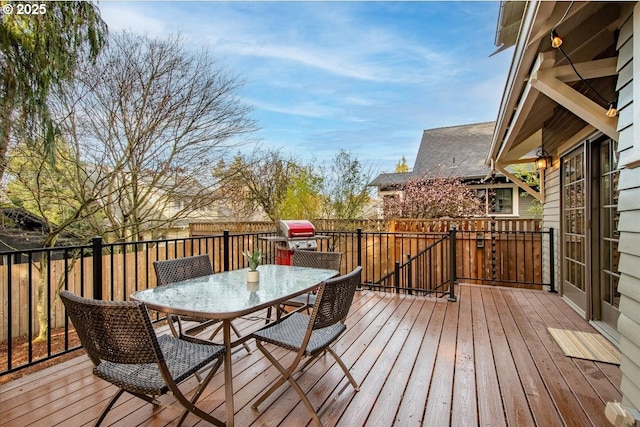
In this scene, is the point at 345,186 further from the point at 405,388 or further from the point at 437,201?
the point at 405,388

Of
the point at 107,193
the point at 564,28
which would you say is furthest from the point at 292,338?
the point at 107,193

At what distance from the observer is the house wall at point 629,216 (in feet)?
5.20

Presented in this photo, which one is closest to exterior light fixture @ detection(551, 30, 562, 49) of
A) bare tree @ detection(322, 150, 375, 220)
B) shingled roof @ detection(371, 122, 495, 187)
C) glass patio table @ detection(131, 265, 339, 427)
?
glass patio table @ detection(131, 265, 339, 427)

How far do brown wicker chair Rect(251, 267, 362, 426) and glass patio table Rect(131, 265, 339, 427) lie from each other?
242 mm

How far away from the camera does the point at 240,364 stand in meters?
2.45

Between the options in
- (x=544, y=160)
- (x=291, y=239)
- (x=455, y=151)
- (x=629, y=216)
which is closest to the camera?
(x=629, y=216)

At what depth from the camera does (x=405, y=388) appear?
210cm

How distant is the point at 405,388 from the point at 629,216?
1.66 m

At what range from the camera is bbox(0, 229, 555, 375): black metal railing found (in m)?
4.19

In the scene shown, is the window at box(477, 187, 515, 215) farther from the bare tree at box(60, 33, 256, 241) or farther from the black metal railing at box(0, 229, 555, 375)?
the bare tree at box(60, 33, 256, 241)

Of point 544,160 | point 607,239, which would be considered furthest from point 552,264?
point 607,239

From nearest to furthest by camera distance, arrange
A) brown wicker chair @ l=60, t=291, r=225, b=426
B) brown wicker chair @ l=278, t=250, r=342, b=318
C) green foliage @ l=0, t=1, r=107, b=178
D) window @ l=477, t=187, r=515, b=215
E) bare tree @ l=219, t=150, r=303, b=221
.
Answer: brown wicker chair @ l=60, t=291, r=225, b=426
brown wicker chair @ l=278, t=250, r=342, b=318
green foliage @ l=0, t=1, r=107, b=178
bare tree @ l=219, t=150, r=303, b=221
window @ l=477, t=187, r=515, b=215

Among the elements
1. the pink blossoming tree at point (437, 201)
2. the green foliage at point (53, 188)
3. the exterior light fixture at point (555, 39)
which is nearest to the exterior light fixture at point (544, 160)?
the exterior light fixture at point (555, 39)

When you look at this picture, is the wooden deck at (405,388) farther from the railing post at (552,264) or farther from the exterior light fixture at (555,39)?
the exterior light fixture at (555,39)
